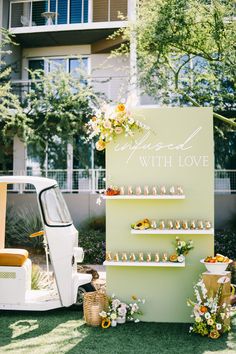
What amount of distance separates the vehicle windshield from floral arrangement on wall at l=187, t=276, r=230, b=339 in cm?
227

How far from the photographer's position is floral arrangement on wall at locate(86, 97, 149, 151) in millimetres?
6559

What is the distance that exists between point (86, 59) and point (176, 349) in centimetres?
1409

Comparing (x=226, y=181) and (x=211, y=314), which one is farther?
(x=226, y=181)

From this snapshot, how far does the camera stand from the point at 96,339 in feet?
18.5

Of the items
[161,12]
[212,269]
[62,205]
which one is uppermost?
[161,12]

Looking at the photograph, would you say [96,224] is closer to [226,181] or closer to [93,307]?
[226,181]

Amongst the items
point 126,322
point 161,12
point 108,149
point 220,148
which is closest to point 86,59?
point 220,148

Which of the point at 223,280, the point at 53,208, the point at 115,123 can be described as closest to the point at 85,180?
the point at 53,208

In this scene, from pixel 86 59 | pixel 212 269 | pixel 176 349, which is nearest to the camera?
pixel 176 349

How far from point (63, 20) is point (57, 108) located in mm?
4958

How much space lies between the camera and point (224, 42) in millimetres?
10289

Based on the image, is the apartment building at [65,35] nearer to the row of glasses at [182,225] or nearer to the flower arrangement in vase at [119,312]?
the row of glasses at [182,225]

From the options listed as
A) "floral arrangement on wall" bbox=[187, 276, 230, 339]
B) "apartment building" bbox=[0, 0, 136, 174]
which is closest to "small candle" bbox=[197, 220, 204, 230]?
"floral arrangement on wall" bbox=[187, 276, 230, 339]

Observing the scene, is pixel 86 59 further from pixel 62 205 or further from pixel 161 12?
pixel 62 205
